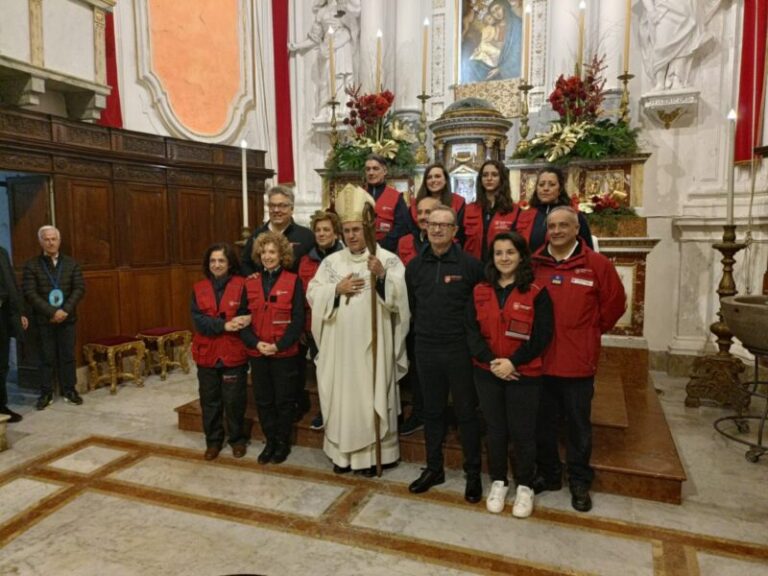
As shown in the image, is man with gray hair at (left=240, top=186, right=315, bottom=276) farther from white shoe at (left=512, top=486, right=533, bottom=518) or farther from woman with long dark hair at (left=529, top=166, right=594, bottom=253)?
white shoe at (left=512, top=486, right=533, bottom=518)

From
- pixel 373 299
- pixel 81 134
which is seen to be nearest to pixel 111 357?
pixel 81 134

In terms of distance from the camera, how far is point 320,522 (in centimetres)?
288

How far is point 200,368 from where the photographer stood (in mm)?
Answer: 3695

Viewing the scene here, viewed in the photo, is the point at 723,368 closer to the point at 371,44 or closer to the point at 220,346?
the point at 220,346

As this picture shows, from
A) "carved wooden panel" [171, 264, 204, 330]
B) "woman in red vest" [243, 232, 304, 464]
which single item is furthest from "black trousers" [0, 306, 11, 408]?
"woman in red vest" [243, 232, 304, 464]

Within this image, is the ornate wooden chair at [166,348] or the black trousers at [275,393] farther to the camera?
the ornate wooden chair at [166,348]

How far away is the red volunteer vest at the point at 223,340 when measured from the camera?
3621 millimetres

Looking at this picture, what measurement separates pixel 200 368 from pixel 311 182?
483 cm

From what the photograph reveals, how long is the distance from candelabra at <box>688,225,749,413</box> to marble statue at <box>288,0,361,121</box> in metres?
4.81

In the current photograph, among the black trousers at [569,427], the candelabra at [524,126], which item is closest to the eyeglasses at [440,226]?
the black trousers at [569,427]

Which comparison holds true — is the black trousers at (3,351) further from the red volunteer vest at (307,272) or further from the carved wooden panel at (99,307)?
the red volunteer vest at (307,272)

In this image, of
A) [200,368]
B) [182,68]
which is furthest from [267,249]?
[182,68]

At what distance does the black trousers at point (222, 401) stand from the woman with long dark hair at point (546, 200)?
2035 mm

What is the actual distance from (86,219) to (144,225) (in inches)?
27.1
